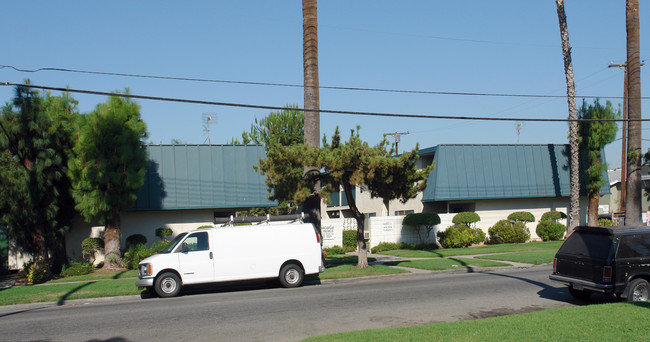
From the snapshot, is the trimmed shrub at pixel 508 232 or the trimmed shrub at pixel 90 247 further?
the trimmed shrub at pixel 508 232

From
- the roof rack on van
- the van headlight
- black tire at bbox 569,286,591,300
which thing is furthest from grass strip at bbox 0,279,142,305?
black tire at bbox 569,286,591,300

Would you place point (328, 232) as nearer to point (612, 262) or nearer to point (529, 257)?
point (529, 257)

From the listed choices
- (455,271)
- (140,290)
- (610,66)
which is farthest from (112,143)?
(610,66)

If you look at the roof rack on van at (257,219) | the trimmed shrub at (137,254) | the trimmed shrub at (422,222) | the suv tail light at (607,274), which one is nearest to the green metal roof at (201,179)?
Answer: the trimmed shrub at (137,254)

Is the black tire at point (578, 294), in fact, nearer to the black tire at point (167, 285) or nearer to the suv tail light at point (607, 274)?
the suv tail light at point (607, 274)

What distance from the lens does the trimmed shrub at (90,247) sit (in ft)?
79.0

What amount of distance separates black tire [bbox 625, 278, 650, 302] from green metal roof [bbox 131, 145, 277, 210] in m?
17.5

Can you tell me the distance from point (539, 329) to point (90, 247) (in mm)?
20470

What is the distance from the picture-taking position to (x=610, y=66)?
36.1 m

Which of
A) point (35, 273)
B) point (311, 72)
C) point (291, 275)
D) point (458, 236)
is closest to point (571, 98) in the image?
point (458, 236)

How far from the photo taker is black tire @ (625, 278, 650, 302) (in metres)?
11.4

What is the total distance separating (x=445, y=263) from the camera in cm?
2175

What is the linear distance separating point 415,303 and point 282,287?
5551mm

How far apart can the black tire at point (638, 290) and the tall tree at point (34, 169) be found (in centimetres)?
1967
